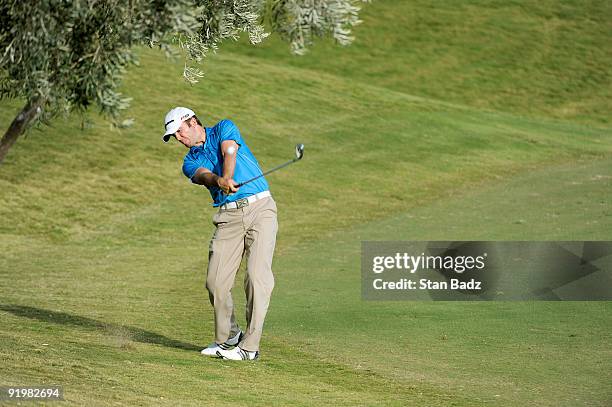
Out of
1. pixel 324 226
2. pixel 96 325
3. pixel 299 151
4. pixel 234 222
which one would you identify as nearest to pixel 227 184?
pixel 234 222

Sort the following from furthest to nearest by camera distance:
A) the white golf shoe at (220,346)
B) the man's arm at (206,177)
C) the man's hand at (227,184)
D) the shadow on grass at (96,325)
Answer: the shadow on grass at (96,325)
the white golf shoe at (220,346)
the man's arm at (206,177)
the man's hand at (227,184)

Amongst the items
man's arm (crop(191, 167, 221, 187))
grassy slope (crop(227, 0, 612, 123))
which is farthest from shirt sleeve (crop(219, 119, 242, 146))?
grassy slope (crop(227, 0, 612, 123))

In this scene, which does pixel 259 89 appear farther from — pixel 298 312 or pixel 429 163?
pixel 298 312

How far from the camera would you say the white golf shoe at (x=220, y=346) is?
11.6 meters

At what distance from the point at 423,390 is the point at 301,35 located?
340cm

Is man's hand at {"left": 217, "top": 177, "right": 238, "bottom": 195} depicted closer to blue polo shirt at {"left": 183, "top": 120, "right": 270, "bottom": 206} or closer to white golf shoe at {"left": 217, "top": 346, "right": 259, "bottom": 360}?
blue polo shirt at {"left": 183, "top": 120, "right": 270, "bottom": 206}

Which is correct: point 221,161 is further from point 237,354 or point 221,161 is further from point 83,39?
point 83,39

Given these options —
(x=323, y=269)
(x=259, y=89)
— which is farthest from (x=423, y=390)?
(x=259, y=89)

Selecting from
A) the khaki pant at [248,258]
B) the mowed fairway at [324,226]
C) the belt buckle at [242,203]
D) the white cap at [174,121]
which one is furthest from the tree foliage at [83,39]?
the mowed fairway at [324,226]

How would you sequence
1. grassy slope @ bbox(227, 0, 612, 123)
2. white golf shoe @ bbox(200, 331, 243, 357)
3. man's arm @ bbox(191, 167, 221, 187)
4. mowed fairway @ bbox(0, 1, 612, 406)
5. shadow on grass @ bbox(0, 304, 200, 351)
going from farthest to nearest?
grassy slope @ bbox(227, 0, 612, 123)
shadow on grass @ bbox(0, 304, 200, 351)
white golf shoe @ bbox(200, 331, 243, 357)
man's arm @ bbox(191, 167, 221, 187)
mowed fairway @ bbox(0, 1, 612, 406)

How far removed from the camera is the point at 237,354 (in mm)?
11453

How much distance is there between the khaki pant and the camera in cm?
1130

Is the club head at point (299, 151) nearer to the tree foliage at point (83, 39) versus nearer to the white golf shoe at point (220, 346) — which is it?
the tree foliage at point (83, 39)

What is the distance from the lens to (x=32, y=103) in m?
9.72
